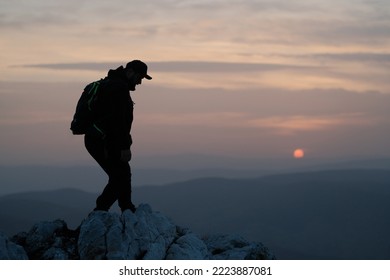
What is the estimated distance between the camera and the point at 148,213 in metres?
16.7

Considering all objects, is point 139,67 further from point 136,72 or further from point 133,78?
point 133,78

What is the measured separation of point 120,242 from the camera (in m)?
14.7

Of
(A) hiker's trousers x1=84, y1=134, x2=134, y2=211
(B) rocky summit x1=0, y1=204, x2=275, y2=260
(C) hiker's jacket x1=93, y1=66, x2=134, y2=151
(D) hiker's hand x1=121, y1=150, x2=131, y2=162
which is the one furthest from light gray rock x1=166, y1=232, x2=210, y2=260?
(C) hiker's jacket x1=93, y1=66, x2=134, y2=151

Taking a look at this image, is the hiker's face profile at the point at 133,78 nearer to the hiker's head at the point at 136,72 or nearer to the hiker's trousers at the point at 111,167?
the hiker's head at the point at 136,72

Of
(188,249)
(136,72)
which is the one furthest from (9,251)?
(136,72)

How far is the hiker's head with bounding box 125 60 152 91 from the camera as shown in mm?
15258

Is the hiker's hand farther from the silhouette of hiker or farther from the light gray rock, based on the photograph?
the light gray rock

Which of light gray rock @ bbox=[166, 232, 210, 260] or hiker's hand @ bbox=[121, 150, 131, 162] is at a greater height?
hiker's hand @ bbox=[121, 150, 131, 162]

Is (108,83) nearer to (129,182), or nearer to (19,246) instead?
(129,182)

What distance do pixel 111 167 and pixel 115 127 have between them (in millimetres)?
1155

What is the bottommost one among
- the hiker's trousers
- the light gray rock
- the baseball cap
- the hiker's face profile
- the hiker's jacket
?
the light gray rock

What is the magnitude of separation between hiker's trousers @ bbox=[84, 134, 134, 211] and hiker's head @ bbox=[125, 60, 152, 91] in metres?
1.68
